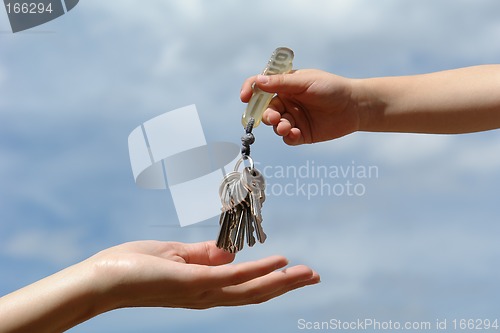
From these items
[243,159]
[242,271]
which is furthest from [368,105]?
[242,271]

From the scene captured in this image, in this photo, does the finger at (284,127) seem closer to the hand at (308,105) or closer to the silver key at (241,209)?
the hand at (308,105)

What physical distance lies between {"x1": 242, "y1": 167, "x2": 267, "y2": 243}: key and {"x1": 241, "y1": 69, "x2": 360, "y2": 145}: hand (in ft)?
0.94

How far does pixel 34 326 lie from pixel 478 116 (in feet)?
7.72

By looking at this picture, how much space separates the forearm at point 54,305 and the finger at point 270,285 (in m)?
0.55

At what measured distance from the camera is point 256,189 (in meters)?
2.95

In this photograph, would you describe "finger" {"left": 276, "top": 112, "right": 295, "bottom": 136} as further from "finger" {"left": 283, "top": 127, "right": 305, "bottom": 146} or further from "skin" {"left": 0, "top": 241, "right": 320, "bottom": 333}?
"skin" {"left": 0, "top": 241, "right": 320, "bottom": 333}

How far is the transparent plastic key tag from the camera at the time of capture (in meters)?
3.12

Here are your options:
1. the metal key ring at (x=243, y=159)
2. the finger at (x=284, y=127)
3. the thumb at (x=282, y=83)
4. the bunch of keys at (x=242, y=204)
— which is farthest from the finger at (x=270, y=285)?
the thumb at (x=282, y=83)

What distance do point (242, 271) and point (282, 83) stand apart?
0.97 meters

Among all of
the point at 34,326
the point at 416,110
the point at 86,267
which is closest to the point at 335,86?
the point at 416,110

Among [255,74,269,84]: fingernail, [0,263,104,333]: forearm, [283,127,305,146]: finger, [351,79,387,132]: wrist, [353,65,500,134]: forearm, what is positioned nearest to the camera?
[0,263,104,333]: forearm

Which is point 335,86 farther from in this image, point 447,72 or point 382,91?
point 447,72

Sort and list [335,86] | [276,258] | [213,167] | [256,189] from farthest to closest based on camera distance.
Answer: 1. [213,167]
2. [335,86]
3. [256,189]
4. [276,258]

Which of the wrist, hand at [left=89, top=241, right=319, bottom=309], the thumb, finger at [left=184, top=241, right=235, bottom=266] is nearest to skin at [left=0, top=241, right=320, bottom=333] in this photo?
hand at [left=89, top=241, right=319, bottom=309]
